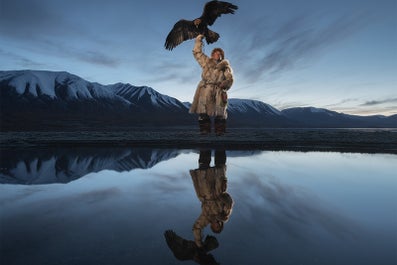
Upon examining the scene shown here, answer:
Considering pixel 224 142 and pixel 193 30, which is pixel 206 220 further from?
pixel 224 142

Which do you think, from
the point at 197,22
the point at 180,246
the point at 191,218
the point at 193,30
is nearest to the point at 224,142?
the point at 193,30

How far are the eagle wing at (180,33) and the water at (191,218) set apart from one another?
502 cm

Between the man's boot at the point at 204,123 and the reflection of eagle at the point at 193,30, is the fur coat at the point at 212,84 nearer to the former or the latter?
the man's boot at the point at 204,123

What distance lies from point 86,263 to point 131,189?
1.94 m

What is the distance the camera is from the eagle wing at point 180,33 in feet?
27.0

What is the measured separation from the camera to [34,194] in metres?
3.21

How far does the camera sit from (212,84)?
8.16 metres

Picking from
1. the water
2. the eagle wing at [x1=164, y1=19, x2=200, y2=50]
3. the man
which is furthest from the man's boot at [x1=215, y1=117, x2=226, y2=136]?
the water

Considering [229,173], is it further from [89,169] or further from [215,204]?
[89,169]

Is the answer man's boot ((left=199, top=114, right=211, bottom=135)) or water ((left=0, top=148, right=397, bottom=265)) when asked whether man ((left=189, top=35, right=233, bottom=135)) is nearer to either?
man's boot ((left=199, top=114, right=211, bottom=135))

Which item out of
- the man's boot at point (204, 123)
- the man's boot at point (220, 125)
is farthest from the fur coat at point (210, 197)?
the man's boot at point (220, 125)

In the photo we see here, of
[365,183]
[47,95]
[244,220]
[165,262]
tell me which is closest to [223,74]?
[365,183]

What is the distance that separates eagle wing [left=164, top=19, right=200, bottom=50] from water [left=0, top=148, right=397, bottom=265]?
5.02 metres

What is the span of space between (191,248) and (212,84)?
22.1 ft
